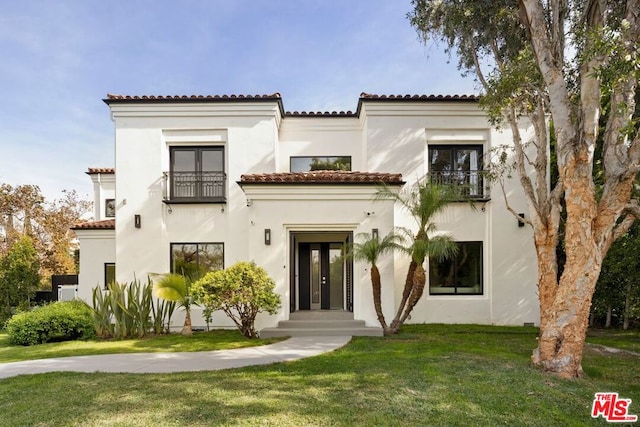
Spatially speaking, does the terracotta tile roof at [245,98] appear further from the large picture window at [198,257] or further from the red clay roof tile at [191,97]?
the large picture window at [198,257]

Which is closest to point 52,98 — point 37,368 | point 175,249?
point 175,249

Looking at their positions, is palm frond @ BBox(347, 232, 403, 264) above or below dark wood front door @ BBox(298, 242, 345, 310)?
above

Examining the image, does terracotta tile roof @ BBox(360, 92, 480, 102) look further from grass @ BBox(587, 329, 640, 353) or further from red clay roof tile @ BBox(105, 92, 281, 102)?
grass @ BBox(587, 329, 640, 353)

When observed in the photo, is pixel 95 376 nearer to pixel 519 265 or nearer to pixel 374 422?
pixel 374 422

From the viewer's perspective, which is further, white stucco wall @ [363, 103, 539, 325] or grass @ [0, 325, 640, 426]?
white stucco wall @ [363, 103, 539, 325]

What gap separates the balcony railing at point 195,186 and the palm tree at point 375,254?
5767mm

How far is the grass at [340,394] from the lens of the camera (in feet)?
16.0

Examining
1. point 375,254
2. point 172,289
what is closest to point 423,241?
point 375,254

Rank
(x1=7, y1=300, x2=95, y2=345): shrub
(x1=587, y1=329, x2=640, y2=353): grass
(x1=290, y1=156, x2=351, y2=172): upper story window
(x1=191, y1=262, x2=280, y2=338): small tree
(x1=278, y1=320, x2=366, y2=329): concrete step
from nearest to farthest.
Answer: (x1=587, y1=329, x2=640, y2=353): grass, (x1=191, y1=262, x2=280, y2=338): small tree, (x1=7, y1=300, x2=95, y2=345): shrub, (x1=278, y1=320, x2=366, y2=329): concrete step, (x1=290, y1=156, x2=351, y2=172): upper story window

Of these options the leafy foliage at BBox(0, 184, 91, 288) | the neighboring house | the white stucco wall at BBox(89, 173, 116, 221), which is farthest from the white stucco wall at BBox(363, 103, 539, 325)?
the leafy foliage at BBox(0, 184, 91, 288)

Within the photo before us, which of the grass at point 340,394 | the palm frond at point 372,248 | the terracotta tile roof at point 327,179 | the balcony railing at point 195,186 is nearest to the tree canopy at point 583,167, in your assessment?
the grass at point 340,394

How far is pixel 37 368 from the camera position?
307 inches

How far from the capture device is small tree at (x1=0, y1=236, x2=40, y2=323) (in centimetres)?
1529

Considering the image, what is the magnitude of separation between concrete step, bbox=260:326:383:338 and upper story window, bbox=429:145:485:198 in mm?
6261
